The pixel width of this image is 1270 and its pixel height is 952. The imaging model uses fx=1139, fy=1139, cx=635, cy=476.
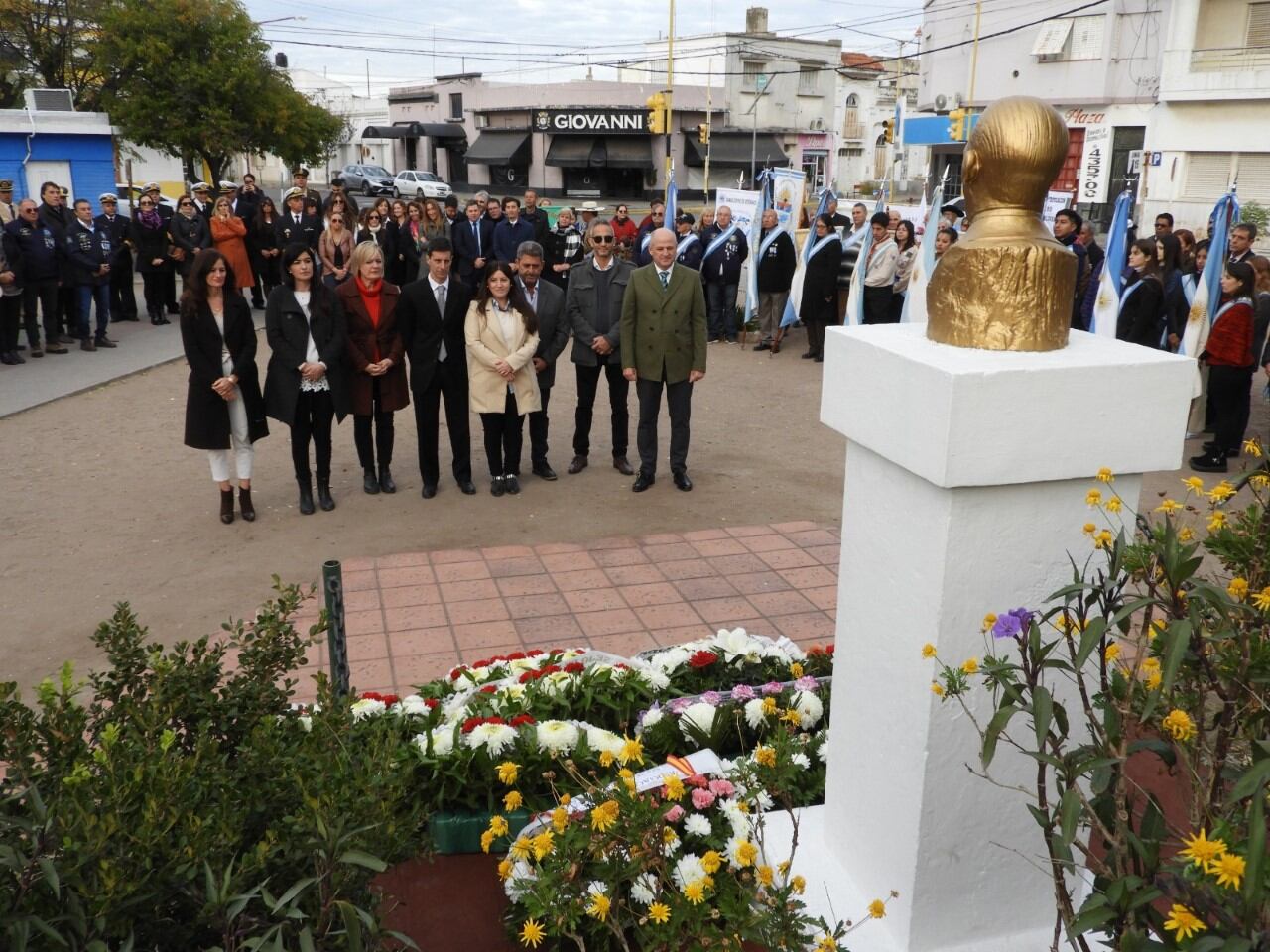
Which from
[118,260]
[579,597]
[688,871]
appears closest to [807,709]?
[688,871]

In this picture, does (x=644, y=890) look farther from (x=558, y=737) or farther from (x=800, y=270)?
(x=800, y=270)

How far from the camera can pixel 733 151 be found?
5134 cm

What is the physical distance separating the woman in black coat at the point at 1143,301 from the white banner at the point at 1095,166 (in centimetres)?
1868

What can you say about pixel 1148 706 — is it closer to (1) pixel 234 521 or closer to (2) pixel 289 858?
(2) pixel 289 858

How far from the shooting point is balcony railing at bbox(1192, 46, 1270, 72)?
26438 millimetres

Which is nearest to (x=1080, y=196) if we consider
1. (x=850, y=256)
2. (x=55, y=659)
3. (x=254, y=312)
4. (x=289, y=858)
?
(x=850, y=256)

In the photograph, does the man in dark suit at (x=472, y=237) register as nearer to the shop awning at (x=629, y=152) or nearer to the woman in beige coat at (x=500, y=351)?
the woman in beige coat at (x=500, y=351)

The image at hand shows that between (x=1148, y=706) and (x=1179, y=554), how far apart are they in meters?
0.26

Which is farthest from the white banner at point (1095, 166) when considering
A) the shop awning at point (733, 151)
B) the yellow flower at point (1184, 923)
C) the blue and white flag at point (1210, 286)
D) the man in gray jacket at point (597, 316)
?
the yellow flower at point (1184, 923)

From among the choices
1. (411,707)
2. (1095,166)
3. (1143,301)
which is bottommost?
(411,707)

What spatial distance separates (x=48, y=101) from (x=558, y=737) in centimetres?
2168

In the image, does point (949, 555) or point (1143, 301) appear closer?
point (949, 555)

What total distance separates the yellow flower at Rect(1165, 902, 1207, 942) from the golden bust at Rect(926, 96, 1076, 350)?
3.97 feet

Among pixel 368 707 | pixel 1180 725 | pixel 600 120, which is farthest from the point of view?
pixel 600 120
